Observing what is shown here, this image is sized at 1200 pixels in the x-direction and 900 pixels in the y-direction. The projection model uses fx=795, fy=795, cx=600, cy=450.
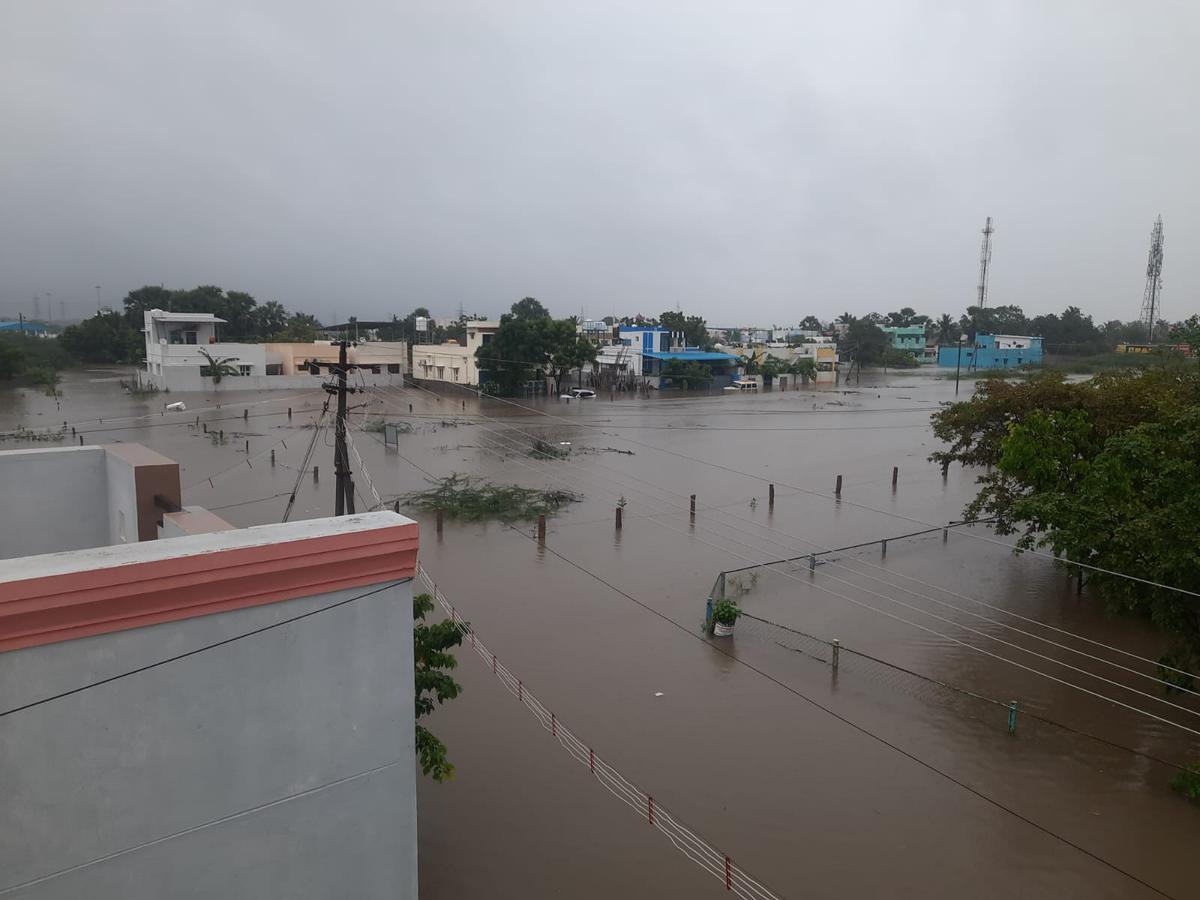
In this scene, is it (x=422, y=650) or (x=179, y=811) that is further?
(x=422, y=650)

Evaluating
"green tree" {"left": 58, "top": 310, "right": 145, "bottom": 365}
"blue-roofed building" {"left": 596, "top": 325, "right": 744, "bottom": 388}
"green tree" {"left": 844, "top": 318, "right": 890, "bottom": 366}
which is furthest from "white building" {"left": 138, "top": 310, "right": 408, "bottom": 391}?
"green tree" {"left": 844, "top": 318, "right": 890, "bottom": 366}

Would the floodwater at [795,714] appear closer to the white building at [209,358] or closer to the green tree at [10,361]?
the white building at [209,358]

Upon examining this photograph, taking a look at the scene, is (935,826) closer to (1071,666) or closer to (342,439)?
(1071,666)

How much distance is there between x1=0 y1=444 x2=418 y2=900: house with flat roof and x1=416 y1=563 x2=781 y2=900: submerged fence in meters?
2.45

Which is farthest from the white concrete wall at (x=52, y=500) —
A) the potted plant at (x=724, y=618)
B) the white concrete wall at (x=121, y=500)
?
the potted plant at (x=724, y=618)

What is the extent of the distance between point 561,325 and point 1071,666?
44114 millimetres

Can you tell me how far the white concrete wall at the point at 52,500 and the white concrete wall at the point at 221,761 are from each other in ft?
16.4

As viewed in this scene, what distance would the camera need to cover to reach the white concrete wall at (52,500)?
8438 millimetres

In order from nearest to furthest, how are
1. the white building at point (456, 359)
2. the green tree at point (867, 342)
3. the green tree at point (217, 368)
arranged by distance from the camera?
the green tree at point (217, 368)
the white building at point (456, 359)
the green tree at point (867, 342)

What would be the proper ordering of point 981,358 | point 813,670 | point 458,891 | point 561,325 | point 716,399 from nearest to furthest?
1. point 458,891
2. point 813,670
3. point 561,325
4. point 716,399
5. point 981,358

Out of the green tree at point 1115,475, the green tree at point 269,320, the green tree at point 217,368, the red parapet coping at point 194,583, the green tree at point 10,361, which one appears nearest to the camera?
the red parapet coping at point 194,583

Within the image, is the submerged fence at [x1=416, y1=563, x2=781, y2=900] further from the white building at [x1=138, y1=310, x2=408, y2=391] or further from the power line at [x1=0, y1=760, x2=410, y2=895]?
the white building at [x1=138, y1=310, x2=408, y2=391]

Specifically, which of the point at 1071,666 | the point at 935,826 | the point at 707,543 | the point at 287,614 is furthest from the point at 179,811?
the point at 707,543

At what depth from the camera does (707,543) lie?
20.6 m
